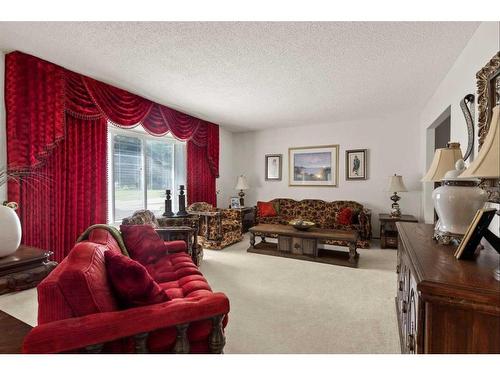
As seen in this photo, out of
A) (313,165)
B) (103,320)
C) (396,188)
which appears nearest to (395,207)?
(396,188)

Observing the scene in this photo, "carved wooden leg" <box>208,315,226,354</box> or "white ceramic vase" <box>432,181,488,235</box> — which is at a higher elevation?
"white ceramic vase" <box>432,181,488,235</box>

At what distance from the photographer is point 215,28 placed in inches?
76.0

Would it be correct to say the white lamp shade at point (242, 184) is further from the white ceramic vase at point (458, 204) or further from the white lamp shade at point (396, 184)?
the white ceramic vase at point (458, 204)

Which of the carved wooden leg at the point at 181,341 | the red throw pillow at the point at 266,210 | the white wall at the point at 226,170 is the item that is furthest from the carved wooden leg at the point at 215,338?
the white wall at the point at 226,170

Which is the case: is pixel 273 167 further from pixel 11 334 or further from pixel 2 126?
pixel 11 334

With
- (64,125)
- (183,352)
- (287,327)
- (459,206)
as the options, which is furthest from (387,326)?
(64,125)

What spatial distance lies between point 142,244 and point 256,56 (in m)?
1.99

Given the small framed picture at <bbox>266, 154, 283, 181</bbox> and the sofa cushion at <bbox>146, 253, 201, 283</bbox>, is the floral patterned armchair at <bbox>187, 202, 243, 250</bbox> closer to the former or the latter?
the small framed picture at <bbox>266, 154, 283, 181</bbox>

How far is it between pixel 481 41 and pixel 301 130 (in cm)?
365

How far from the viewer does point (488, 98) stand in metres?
1.53

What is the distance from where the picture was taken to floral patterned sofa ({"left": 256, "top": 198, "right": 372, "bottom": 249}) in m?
4.26

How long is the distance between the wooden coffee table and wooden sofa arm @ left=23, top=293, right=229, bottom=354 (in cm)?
249

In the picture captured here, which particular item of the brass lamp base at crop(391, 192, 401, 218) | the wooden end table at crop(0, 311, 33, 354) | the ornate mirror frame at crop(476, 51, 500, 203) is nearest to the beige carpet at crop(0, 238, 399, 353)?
the wooden end table at crop(0, 311, 33, 354)

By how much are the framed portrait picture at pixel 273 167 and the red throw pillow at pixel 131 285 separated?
4636mm
